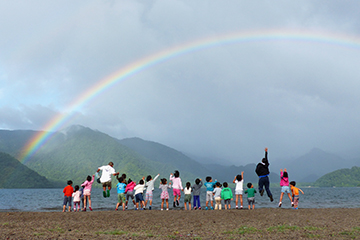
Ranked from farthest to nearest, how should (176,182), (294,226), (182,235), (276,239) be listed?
(176,182) → (294,226) → (182,235) → (276,239)

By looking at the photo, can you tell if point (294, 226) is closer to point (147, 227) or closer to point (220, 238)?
point (220, 238)

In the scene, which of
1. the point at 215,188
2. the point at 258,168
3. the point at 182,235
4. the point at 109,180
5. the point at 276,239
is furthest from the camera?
the point at 215,188

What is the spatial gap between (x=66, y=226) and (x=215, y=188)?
14.3m

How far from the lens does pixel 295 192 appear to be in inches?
984

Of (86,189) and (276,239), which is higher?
(86,189)

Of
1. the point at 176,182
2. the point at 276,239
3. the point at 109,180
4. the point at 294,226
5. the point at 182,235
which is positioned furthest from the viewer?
the point at 176,182

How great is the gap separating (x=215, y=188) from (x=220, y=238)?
49.6ft

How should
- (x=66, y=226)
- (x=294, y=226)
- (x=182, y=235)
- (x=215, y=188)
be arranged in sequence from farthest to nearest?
(x=215, y=188)
(x=66, y=226)
(x=294, y=226)
(x=182, y=235)

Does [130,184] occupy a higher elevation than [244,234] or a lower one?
higher

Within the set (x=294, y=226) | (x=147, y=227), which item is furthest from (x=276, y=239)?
(x=147, y=227)

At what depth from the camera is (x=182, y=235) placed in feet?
38.3

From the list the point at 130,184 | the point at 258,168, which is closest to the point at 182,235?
the point at 258,168

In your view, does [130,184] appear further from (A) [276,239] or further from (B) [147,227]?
(A) [276,239]

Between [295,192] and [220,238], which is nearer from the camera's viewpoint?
[220,238]
